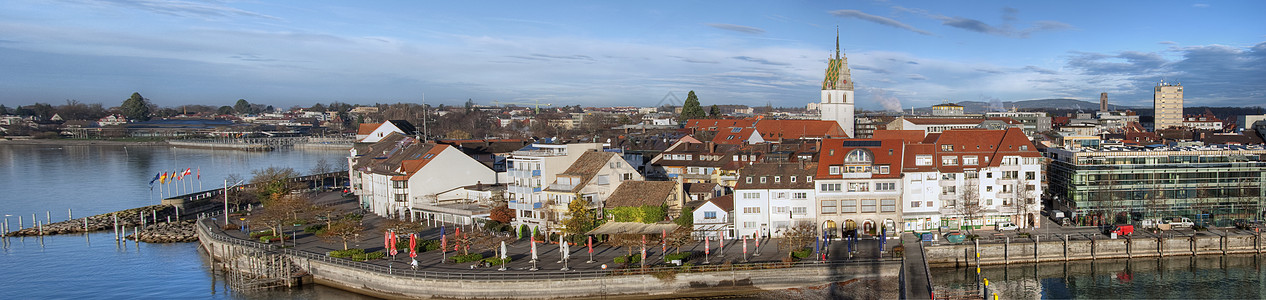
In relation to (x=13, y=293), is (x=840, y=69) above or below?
above

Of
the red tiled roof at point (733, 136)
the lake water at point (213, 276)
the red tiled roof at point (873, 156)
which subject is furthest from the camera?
the red tiled roof at point (733, 136)

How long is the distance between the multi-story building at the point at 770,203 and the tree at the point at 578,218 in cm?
752

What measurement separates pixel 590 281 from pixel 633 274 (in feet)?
5.97

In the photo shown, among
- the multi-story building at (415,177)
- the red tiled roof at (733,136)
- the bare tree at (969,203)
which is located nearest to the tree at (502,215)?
the multi-story building at (415,177)

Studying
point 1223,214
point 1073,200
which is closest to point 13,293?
point 1073,200

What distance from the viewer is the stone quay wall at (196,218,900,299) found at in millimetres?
33812

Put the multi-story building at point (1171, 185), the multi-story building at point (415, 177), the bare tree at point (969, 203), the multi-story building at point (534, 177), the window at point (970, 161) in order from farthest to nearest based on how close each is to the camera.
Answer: the multi-story building at point (415, 177), the multi-story building at point (1171, 185), the window at point (970, 161), the multi-story building at point (534, 177), the bare tree at point (969, 203)

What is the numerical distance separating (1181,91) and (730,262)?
13326 cm

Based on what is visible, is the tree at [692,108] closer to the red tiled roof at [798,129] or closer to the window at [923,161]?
the red tiled roof at [798,129]

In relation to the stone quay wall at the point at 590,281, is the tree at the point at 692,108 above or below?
above

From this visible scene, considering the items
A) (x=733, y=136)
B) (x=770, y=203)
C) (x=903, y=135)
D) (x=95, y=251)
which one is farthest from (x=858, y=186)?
(x=95, y=251)

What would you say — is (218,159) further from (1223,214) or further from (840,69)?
(1223,214)

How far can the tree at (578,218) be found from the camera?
41344 mm

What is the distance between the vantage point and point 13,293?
38.0 m
